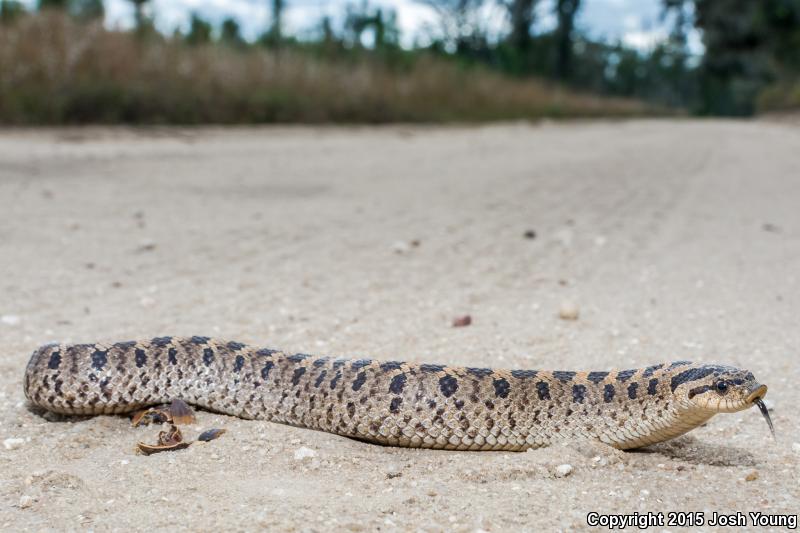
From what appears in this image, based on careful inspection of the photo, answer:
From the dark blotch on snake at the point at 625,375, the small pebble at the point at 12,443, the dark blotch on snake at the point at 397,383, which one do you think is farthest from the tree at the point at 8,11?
Answer: the dark blotch on snake at the point at 625,375

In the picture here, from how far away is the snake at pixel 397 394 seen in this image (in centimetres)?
412

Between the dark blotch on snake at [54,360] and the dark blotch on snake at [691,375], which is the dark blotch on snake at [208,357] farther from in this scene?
the dark blotch on snake at [691,375]

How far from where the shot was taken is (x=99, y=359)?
15.0ft

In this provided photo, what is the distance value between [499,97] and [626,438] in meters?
30.4

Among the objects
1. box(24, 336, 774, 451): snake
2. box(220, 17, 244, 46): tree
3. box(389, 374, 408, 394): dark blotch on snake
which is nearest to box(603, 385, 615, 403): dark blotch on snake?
box(24, 336, 774, 451): snake

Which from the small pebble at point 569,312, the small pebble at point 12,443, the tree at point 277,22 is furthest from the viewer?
the tree at point 277,22

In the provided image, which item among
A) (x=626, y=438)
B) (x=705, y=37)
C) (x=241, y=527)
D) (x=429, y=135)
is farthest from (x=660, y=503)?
(x=705, y=37)

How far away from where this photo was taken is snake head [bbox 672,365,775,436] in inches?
150

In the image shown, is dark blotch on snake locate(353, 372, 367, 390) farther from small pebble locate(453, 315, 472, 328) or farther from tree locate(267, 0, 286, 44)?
tree locate(267, 0, 286, 44)

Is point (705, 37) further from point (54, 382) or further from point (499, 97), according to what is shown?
point (54, 382)

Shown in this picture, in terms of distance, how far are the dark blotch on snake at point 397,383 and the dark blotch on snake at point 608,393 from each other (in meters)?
1.02

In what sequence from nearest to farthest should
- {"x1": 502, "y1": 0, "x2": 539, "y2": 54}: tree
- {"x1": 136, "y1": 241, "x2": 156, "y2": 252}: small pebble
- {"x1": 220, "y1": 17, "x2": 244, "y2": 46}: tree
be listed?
{"x1": 136, "y1": 241, "x2": 156, "y2": 252}: small pebble < {"x1": 220, "y1": 17, "x2": 244, "y2": 46}: tree < {"x1": 502, "y1": 0, "x2": 539, "y2": 54}: tree

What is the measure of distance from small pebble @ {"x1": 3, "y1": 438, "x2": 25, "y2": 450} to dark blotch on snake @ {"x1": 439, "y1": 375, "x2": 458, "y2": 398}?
209 centimetres

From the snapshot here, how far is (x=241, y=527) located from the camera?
3.20 metres
